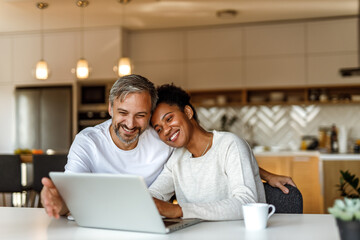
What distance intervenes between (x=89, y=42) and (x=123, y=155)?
4.95m

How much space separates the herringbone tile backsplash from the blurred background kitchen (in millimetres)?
14

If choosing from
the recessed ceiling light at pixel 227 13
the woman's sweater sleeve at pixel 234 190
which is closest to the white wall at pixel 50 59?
the recessed ceiling light at pixel 227 13

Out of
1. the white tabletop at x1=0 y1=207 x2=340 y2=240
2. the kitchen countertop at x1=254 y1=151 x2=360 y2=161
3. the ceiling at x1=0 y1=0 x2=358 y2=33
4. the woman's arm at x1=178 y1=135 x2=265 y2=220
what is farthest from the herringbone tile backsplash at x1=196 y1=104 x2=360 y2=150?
the white tabletop at x1=0 y1=207 x2=340 y2=240

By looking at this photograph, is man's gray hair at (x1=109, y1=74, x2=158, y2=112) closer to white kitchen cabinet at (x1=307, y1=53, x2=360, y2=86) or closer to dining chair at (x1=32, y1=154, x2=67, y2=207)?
dining chair at (x1=32, y1=154, x2=67, y2=207)

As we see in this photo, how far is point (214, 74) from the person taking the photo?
6.77 metres

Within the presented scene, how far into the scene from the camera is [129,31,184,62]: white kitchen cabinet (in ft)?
22.7

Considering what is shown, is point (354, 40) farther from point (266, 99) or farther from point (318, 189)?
point (318, 189)

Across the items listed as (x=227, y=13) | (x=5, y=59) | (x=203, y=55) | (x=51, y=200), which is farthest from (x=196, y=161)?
(x=5, y=59)

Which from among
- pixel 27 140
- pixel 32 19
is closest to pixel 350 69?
pixel 32 19

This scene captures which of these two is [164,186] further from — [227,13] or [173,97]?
[227,13]

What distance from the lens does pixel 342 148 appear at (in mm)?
6117

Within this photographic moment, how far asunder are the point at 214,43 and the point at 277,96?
1.19 m

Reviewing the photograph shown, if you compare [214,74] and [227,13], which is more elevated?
[227,13]

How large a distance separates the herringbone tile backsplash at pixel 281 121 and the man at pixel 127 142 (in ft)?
14.8
